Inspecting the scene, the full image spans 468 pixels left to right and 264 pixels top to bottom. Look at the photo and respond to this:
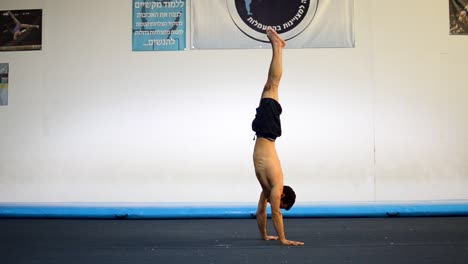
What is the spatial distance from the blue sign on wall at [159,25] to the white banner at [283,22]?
1.20ft

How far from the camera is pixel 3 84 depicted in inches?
327

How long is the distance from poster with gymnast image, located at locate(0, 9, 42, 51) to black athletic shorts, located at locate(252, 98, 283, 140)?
5.40m

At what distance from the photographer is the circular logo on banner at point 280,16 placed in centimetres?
784

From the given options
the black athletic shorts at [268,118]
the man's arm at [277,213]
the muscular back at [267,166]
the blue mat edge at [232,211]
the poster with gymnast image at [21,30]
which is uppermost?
the poster with gymnast image at [21,30]

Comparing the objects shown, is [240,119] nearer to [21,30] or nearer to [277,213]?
[277,213]

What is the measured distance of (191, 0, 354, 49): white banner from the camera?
784 cm

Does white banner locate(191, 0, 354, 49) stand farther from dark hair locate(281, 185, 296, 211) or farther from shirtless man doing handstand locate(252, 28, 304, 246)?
dark hair locate(281, 185, 296, 211)

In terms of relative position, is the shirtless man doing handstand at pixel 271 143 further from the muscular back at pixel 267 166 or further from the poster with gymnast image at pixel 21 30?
the poster with gymnast image at pixel 21 30

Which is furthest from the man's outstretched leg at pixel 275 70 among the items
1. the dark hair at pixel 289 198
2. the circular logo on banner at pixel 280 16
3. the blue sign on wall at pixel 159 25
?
the blue sign on wall at pixel 159 25

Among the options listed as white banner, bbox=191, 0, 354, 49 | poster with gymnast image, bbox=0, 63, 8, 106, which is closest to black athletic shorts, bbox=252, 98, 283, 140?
white banner, bbox=191, 0, 354, 49

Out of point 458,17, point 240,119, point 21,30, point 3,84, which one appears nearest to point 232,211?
point 240,119

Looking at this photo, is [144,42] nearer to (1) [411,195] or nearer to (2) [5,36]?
(2) [5,36]

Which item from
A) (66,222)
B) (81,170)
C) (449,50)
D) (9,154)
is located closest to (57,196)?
(81,170)

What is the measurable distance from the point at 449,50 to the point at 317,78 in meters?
2.30
